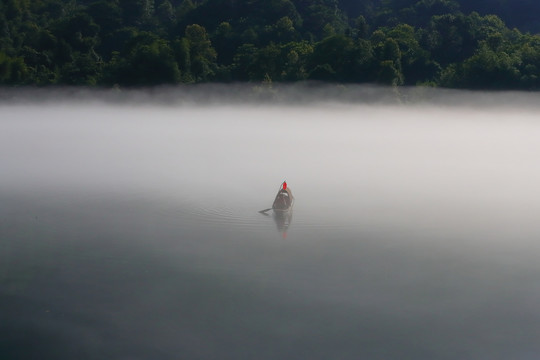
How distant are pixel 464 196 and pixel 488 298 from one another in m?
13.2

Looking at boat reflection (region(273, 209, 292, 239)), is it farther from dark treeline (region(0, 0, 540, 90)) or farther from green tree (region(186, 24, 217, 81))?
green tree (region(186, 24, 217, 81))

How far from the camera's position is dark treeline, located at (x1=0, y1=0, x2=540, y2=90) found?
209 feet

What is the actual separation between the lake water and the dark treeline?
23744mm

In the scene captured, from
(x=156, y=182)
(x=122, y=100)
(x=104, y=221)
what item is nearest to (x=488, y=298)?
(x=104, y=221)

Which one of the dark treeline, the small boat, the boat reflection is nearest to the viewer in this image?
the boat reflection

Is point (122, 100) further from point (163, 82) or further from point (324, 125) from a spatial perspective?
point (324, 125)

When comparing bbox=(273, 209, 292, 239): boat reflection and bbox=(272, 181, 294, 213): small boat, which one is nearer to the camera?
bbox=(273, 209, 292, 239): boat reflection

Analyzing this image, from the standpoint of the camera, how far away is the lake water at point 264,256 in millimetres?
13641

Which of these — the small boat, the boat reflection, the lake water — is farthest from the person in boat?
the lake water

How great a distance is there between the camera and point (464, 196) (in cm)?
2831

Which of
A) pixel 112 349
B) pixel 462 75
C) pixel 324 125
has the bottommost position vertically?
pixel 112 349

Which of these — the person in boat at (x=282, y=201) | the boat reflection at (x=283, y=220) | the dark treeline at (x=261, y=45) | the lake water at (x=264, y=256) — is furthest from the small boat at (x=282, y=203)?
the dark treeline at (x=261, y=45)

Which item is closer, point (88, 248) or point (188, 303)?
point (188, 303)

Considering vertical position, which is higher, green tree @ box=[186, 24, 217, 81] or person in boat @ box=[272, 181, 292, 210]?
green tree @ box=[186, 24, 217, 81]
